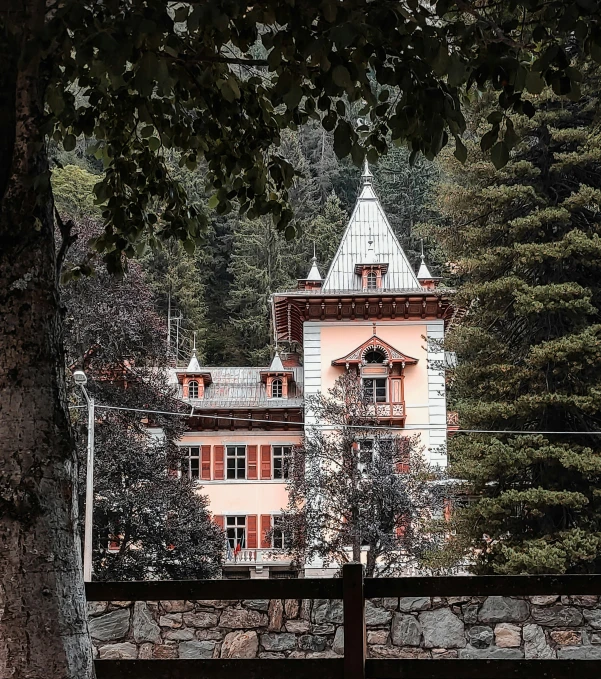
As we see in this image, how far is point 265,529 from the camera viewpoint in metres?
37.5

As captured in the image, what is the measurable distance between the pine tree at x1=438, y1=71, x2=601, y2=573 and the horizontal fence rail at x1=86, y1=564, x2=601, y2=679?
12754 mm

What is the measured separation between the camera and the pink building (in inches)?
1401

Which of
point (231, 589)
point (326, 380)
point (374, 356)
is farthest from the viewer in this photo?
point (374, 356)

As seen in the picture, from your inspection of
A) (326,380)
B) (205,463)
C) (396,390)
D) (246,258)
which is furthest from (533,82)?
(246,258)

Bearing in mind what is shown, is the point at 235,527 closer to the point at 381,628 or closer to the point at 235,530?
the point at 235,530

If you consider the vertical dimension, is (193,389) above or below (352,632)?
above

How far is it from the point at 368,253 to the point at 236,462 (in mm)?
9918

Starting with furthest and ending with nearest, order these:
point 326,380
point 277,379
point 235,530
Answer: point 277,379
point 235,530
point 326,380

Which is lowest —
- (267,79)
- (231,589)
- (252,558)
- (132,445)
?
(252,558)

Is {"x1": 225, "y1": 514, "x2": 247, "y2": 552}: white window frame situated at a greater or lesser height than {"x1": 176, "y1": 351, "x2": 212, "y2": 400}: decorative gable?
lesser

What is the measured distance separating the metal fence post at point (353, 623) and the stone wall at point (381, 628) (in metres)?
1.05

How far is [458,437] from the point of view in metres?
20.3

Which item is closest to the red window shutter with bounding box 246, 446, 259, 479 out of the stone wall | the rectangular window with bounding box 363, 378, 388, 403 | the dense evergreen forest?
the rectangular window with bounding box 363, 378, 388, 403

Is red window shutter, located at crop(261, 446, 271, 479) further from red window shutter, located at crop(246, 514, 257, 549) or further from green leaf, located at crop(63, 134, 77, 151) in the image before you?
green leaf, located at crop(63, 134, 77, 151)
